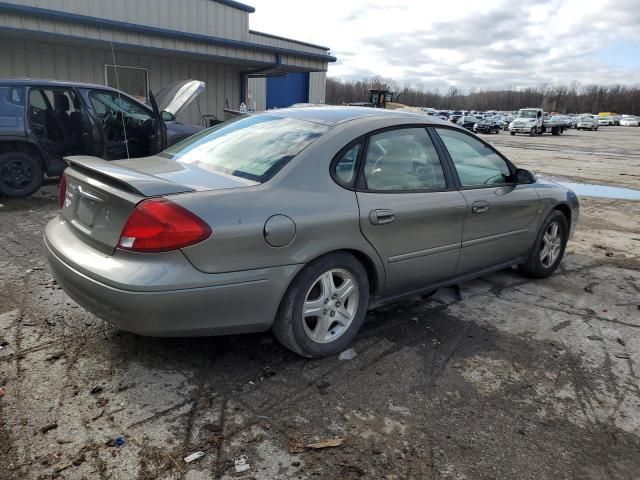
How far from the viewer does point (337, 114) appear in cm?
363

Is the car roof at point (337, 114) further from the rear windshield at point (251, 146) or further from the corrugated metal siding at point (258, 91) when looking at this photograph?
the corrugated metal siding at point (258, 91)

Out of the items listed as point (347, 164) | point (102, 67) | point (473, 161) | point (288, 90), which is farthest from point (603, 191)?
point (288, 90)

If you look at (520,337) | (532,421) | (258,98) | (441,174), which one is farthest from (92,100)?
(258,98)

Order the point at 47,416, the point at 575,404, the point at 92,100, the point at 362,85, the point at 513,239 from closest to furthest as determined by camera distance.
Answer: the point at 47,416 < the point at 575,404 < the point at 513,239 < the point at 92,100 < the point at 362,85

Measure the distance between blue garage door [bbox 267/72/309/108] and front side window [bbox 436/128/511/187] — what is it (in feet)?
55.3

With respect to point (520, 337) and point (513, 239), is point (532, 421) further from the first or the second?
point (513, 239)

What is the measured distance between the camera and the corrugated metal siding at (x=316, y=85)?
21.3 m

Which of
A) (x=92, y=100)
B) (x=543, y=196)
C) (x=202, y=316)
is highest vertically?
(x=92, y=100)

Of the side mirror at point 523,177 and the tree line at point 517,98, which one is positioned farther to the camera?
the tree line at point 517,98

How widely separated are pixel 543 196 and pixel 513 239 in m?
0.61

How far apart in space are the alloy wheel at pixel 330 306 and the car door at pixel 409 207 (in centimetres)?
30

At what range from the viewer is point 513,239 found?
4.45 meters

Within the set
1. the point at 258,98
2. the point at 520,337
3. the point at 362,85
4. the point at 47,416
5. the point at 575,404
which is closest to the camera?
the point at 47,416

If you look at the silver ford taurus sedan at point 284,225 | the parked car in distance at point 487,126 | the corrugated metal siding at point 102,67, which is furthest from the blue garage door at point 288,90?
the parked car in distance at point 487,126
